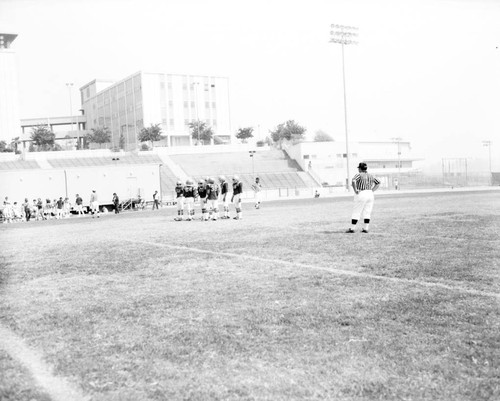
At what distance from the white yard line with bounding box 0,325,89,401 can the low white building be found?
59568mm

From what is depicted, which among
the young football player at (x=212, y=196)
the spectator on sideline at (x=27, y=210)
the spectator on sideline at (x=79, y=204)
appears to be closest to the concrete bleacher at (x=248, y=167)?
the spectator on sideline at (x=79, y=204)

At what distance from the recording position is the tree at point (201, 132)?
88625 mm

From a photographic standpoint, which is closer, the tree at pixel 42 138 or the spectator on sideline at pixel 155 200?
the spectator on sideline at pixel 155 200

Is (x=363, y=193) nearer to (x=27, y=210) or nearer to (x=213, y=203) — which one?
(x=213, y=203)

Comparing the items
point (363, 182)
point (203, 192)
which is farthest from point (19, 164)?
point (363, 182)

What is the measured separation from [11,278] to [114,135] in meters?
97.7

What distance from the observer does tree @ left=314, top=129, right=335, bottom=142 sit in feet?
346

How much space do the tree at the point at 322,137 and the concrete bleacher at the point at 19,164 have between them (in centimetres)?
5452

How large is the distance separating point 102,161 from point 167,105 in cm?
2662

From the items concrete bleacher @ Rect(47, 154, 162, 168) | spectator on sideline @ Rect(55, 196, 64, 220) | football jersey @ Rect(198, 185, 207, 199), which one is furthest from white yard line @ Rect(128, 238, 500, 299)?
concrete bleacher @ Rect(47, 154, 162, 168)

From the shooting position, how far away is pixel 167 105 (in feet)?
312

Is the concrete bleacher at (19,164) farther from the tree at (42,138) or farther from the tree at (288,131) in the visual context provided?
the tree at (288,131)

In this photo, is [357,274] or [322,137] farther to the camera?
[322,137]

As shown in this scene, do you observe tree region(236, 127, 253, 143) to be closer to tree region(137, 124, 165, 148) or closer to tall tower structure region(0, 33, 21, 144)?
tree region(137, 124, 165, 148)
